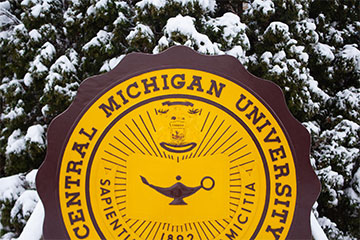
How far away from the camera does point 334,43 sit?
20.6 ft

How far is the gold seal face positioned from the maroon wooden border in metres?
0.05

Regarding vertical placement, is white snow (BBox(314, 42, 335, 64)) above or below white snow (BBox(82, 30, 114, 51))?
above

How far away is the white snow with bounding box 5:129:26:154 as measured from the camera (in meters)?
5.45

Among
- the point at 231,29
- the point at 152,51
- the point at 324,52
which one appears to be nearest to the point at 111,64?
the point at 152,51

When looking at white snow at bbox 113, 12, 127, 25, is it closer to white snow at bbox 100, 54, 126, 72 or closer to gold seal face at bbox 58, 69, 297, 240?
white snow at bbox 100, 54, 126, 72

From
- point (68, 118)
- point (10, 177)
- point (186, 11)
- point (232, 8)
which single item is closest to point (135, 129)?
point (68, 118)

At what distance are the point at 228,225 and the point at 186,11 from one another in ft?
10.8

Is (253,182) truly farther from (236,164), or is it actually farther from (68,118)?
(68,118)

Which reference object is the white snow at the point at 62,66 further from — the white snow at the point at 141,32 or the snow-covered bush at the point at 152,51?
the white snow at the point at 141,32

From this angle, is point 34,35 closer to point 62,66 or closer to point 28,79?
point 28,79

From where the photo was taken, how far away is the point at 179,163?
2.74m

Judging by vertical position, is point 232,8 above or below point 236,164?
above

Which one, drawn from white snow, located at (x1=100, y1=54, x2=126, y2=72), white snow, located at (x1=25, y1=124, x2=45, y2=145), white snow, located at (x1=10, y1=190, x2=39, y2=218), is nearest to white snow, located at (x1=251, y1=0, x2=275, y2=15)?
white snow, located at (x1=100, y1=54, x2=126, y2=72)

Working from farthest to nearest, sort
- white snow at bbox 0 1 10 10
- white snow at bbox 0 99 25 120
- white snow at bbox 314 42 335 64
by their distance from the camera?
white snow at bbox 0 1 10 10, white snow at bbox 314 42 335 64, white snow at bbox 0 99 25 120
